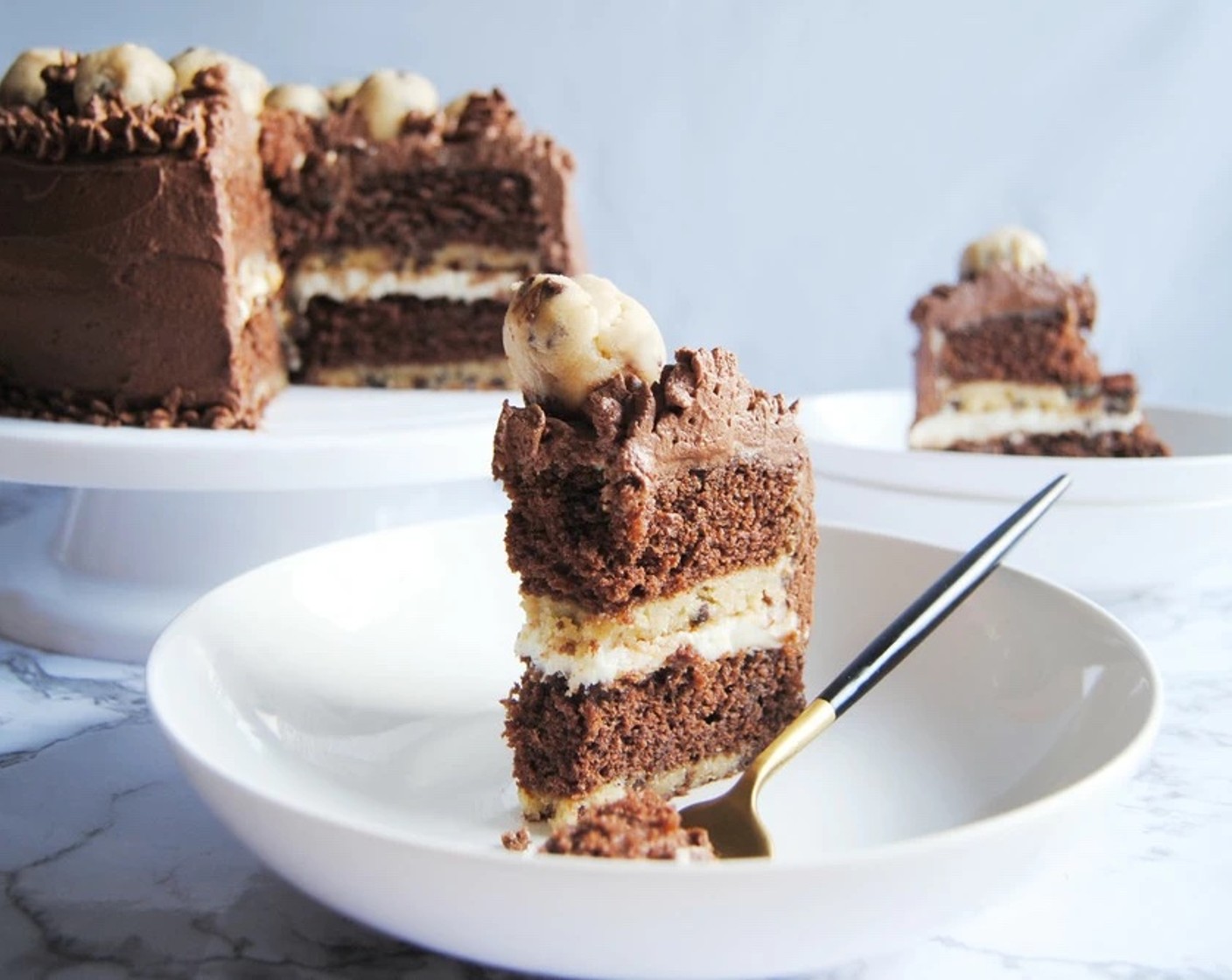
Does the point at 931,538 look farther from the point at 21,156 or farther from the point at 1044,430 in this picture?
the point at 21,156

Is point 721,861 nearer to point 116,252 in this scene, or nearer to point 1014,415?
point 116,252

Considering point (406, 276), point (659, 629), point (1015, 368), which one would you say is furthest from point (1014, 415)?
point (659, 629)

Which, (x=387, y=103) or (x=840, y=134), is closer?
(x=387, y=103)

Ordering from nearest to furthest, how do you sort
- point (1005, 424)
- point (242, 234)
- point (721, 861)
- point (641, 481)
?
point (721, 861), point (641, 481), point (242, 234), point (1005, 424)

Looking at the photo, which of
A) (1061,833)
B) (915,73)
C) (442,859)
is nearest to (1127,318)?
(915,73)

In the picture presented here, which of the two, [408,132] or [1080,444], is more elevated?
[408,132]

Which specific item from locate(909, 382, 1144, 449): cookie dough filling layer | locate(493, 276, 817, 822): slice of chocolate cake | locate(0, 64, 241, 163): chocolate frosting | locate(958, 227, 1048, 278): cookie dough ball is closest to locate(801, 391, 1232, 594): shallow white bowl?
locate(493, 276, 817, 822): slice of chocolate cake
